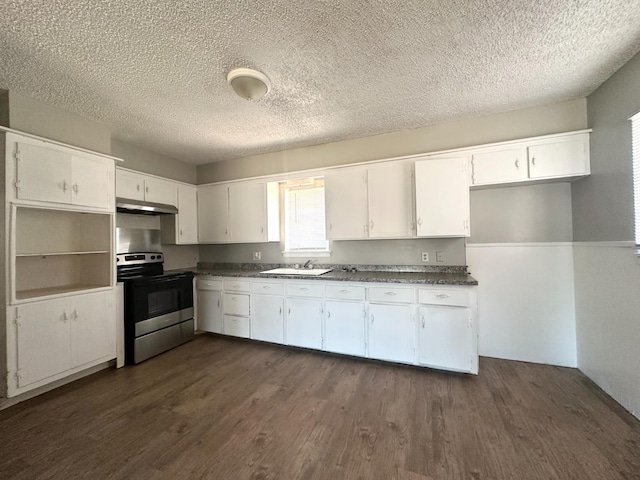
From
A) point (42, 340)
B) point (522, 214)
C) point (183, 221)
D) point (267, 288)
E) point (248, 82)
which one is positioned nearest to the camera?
point (248, 82)

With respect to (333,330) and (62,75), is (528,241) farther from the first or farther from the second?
(62,75)

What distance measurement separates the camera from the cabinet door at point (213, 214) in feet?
13.1

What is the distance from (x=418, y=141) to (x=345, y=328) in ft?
7.63

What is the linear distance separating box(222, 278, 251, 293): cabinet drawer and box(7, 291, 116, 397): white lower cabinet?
47.7 inches

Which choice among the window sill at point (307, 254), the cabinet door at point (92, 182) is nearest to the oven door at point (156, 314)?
the cabinet door at point (92, 182)

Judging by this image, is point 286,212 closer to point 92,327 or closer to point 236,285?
point 236,285

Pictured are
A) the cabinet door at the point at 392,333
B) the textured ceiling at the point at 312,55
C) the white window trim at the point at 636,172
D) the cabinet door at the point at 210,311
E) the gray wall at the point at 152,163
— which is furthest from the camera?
A: the cabinet door at the point at 210,311

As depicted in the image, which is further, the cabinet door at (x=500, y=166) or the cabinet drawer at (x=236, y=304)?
the cabinet drawer at (x=236, y=304)

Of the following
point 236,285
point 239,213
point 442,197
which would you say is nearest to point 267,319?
point 236,285

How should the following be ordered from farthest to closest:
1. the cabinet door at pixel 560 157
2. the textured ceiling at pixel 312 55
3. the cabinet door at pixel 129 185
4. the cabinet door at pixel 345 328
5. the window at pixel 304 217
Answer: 1. the window at pixel 304 217
2. the cabinet door at pixel 129 185
3. the cabinet door at pixel 345 328
4. the cabinet door at pixel 560 157
5. the textured ceiling at pixel 312 55

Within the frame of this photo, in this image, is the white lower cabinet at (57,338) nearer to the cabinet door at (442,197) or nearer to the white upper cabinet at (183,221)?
the white upper cabinet at (183,221)

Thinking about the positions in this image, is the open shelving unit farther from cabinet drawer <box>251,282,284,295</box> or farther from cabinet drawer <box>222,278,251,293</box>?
cabinet drawer <box>251,282,284,295</box>

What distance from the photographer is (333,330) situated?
9.74 feet

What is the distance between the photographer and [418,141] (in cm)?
312
